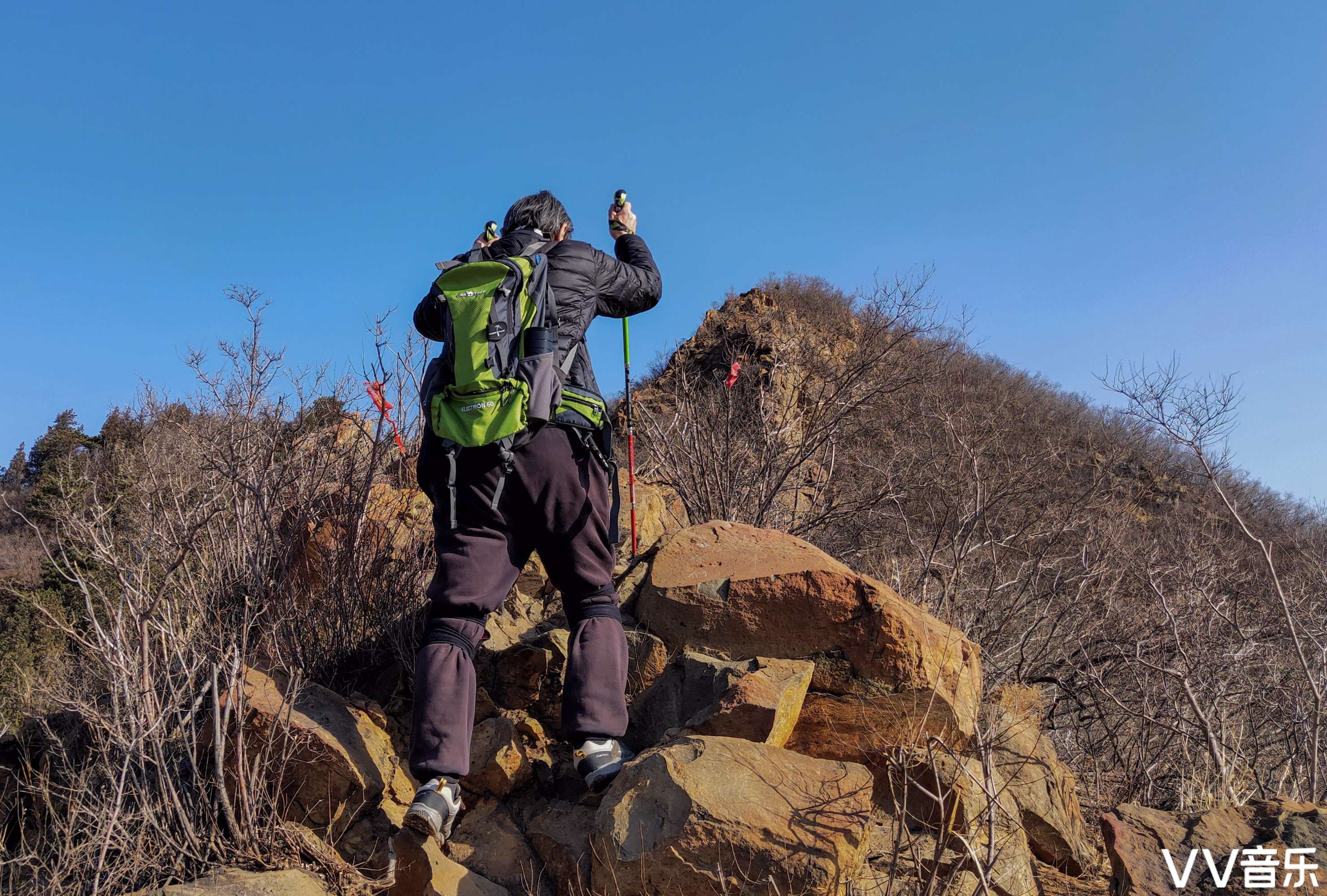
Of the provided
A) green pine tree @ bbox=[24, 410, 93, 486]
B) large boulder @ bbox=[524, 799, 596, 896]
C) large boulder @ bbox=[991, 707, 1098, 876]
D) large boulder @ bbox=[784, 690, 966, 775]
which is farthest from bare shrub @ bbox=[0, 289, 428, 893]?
green pine tree @ bbox=[24, 410, 93, 486]

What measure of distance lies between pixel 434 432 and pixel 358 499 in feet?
3.60

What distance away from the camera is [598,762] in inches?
108

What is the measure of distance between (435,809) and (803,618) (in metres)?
1.49

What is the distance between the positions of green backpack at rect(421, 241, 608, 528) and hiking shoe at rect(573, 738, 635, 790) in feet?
2.59

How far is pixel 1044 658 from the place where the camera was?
19.0ft

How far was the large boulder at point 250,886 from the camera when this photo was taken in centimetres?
238

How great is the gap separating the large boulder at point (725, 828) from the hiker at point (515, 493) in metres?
0.25

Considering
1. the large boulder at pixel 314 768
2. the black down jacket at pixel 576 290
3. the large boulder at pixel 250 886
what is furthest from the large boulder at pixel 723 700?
the large boulder at pixel 250 886

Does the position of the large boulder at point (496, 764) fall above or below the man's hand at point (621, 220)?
below

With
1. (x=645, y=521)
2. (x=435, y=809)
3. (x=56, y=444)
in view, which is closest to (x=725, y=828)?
(x=435, y=809)

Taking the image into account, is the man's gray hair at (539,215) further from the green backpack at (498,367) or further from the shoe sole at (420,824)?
the shoe sole at (420,824)

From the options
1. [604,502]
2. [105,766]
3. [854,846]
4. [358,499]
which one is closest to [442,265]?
[604,502]

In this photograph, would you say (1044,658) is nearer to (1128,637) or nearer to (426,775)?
(1128,637)

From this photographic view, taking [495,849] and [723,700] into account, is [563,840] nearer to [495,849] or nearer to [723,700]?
[495,849]
